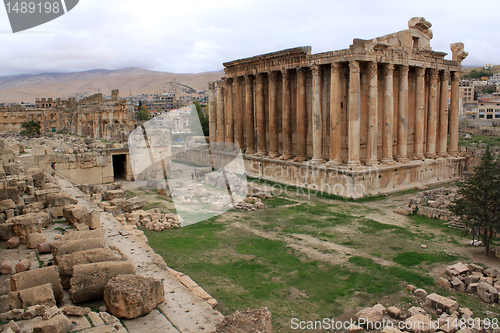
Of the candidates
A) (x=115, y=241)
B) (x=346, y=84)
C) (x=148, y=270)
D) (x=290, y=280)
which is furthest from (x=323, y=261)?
(x=346, y=84)

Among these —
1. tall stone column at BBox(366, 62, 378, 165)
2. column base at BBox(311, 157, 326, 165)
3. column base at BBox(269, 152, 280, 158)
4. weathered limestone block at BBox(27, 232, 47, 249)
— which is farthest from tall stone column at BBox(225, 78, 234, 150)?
weathered limestone block at BBox(27, 232, 47, 249)

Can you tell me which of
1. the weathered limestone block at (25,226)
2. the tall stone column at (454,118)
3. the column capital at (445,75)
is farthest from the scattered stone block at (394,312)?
the column capital at (445,75)

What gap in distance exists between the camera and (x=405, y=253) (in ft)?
43.1

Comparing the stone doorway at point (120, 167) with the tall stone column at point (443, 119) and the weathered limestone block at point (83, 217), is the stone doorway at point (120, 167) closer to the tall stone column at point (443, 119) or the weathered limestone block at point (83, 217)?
the weathered limestone block at point (83, 217)

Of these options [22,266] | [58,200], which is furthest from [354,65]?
[22,266]

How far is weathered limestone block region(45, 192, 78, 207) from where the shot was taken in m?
13.1

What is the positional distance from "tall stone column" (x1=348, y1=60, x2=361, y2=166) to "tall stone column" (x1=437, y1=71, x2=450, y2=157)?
383 inches

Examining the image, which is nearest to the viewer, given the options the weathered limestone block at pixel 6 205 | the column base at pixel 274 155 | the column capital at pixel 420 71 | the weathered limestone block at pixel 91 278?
the weathered limestone block at pixel 91 278

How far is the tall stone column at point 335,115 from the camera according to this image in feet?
75.4

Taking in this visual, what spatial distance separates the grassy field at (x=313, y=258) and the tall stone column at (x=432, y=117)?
1078cm

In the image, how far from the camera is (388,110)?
Result: 23.8m

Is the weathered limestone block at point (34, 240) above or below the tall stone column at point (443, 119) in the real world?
below

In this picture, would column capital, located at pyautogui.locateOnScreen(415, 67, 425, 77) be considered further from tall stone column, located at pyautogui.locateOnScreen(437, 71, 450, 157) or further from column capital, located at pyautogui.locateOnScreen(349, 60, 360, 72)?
column capital, located at pyautogui.locateOnScreen(349, 60, 360, 72)

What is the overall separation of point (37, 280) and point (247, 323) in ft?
13.7
